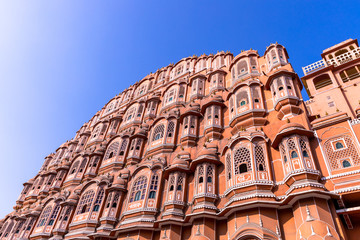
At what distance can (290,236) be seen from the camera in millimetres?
12047

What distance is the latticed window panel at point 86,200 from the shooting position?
21.9 meters

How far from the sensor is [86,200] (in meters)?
22.5

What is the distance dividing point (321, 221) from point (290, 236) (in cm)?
179

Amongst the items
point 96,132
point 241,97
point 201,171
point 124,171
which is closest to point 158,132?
point 124,171

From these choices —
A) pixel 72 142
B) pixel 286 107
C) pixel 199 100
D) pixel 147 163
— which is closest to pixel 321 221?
pixel 286 107

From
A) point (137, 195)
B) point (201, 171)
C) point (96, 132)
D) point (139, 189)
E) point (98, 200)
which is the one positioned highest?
point (96, 132)

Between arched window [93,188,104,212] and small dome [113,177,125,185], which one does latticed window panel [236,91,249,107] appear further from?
arched window [93,188,104,212]

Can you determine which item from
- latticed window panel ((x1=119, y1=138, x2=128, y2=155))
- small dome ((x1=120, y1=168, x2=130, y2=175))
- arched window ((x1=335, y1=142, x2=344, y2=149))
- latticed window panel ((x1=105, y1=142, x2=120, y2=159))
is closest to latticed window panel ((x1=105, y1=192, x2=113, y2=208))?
small dome ((x1=120, y1=168, x2=130, y2=175))

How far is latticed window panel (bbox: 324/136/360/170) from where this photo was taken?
494 inches

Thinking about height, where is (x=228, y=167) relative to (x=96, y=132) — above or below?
below

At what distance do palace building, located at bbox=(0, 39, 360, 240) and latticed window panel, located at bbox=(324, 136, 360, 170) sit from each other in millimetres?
49

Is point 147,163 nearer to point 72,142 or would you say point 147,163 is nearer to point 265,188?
point 265,188

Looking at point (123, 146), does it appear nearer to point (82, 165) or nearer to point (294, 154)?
point (82, 165)

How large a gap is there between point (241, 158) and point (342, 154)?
5557 mm
